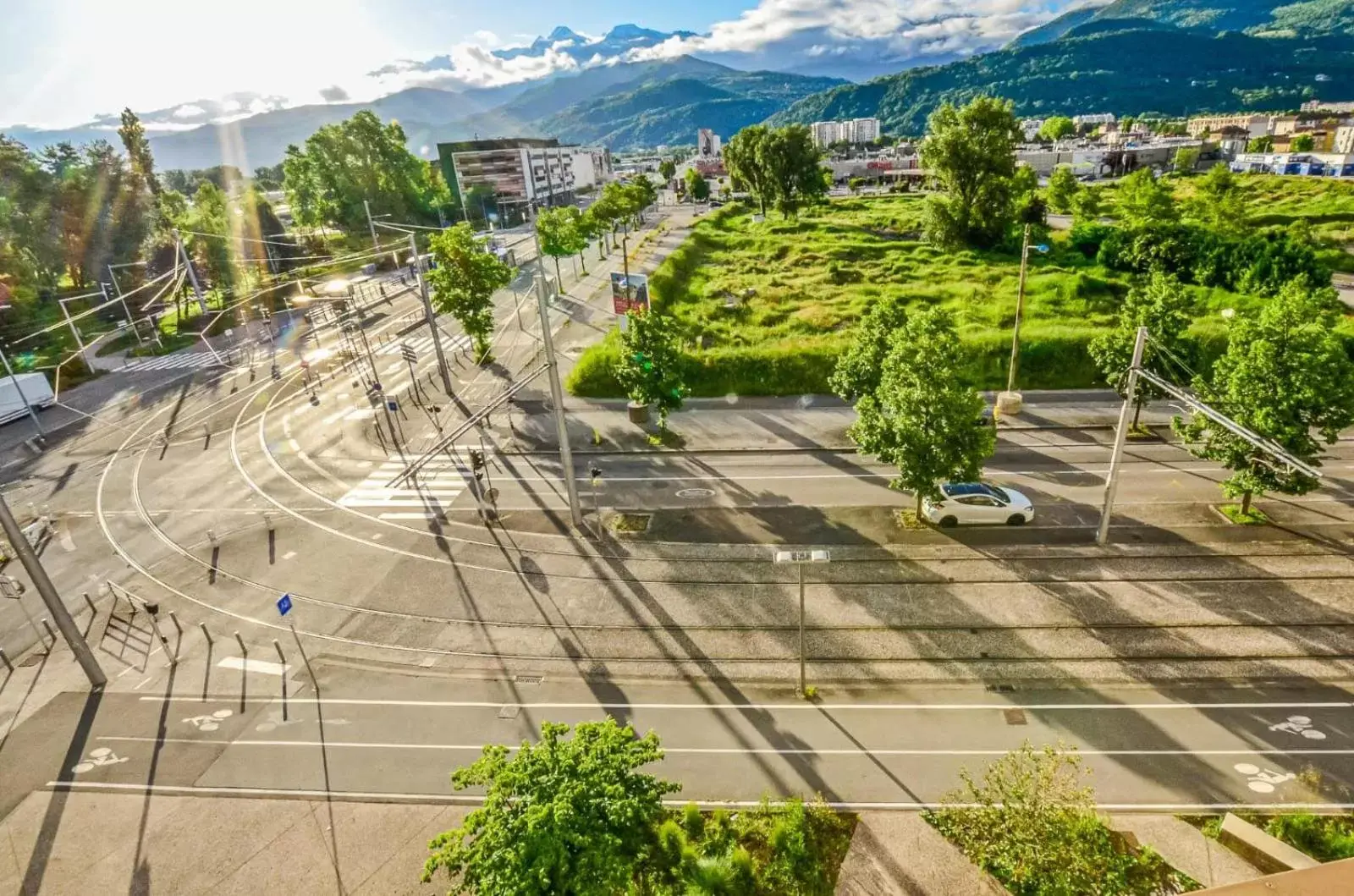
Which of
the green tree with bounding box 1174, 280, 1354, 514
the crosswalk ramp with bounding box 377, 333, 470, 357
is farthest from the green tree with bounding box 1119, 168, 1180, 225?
the crosswalk ramp with bounding box 377, 333, 470, 357

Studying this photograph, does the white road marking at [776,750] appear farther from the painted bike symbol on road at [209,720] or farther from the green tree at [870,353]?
the green tree at [870,353]

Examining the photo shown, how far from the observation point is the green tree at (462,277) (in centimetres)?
3944

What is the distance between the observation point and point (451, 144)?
13212 centimetres

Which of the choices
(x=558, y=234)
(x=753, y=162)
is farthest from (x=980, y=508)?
(x=753, y=162)

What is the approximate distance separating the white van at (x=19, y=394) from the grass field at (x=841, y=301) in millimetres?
35741

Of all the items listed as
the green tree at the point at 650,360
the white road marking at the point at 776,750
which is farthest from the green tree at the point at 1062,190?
the white road marking at the point at 776,750

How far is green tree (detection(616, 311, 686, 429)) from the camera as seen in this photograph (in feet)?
99.0

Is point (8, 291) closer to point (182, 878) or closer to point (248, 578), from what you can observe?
point (248, 578)

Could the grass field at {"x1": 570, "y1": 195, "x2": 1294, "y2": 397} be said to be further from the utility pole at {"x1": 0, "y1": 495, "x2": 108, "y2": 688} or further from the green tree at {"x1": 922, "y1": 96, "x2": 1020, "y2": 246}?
the utility pole at {"x1": 0, "y1": 495, "x2": 108, "y2": 688}

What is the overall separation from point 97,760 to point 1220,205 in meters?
90.5

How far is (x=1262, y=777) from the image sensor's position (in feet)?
48.4

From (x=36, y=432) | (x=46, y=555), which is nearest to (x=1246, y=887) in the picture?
(x=46, y=555)

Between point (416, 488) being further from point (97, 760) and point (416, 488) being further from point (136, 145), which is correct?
point (136, 145)

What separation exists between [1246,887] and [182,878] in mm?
20022
